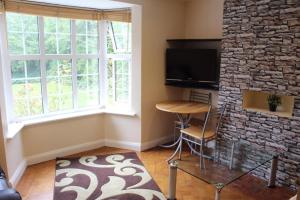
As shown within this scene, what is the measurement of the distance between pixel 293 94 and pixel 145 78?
1892 millimetres

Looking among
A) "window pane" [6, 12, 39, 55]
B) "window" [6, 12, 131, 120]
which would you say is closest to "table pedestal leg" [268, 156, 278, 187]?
"window" [6, 12, 131, 120]

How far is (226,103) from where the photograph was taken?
3.27m

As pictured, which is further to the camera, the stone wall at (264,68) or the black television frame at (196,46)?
the black television frame at (196,46)

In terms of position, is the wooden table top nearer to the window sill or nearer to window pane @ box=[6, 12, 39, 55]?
the window sill

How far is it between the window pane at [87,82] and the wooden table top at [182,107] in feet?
3.47

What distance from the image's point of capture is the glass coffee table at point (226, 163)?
2.37 m

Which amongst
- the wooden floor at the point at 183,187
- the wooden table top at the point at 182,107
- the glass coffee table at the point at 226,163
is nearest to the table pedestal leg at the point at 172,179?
the glass coffee table at the point at 226,163

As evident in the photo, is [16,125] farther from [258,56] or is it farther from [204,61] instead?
[258,56]

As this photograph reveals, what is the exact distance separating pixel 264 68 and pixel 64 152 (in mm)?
2788

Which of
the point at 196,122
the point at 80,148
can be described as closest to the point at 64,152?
the point at 80,148

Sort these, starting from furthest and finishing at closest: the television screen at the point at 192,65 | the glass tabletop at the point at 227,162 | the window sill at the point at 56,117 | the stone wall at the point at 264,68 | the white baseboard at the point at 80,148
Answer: the television screen at the point at 192,65 → the white baseboard at the point at 80,148 → the window sill at the point at 56,117 → the stone wall at the point at 264,68 → the glass tabletop at the point at 227,162

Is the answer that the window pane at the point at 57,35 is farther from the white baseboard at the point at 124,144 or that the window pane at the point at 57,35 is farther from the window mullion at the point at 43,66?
the white baseboard at the point at 124,144

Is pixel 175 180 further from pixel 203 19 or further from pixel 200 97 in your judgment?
pixel 203 19

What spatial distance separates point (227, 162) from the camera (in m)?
2.78
